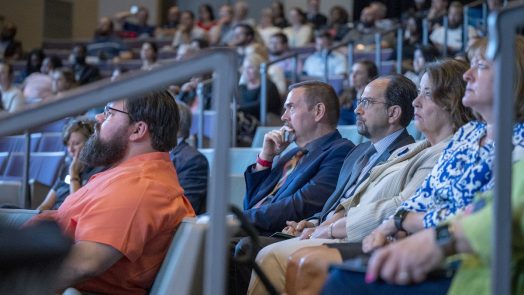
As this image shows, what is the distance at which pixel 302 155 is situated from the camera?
3920mm

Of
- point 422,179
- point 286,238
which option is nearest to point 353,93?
point 286,238

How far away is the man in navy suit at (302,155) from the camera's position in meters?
3.66

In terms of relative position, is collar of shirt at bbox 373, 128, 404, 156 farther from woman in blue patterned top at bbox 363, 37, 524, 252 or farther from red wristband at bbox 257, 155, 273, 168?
woman in blue patterned top at bbox 363, 37, 524, 252

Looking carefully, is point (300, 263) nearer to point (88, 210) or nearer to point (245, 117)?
point (88, 210)

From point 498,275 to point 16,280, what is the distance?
3.28 ft

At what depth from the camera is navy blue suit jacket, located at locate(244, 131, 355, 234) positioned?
3568 mm

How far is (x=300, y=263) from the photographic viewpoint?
2.26 meters

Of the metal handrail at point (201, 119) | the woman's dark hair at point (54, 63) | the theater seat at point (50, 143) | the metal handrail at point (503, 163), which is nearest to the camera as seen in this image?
the metal handrail at point (503, 163)

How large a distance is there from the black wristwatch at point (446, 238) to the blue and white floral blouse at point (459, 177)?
328 mm

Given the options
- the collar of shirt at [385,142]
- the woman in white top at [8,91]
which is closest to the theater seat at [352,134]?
the collar of shirt at [385,142]

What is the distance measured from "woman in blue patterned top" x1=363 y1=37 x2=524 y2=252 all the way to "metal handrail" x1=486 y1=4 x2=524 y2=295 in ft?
1.79

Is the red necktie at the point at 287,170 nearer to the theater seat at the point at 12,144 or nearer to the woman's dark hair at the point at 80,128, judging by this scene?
the woman's dark hair at the point at 80,128

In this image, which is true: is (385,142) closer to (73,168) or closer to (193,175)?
(193,175)

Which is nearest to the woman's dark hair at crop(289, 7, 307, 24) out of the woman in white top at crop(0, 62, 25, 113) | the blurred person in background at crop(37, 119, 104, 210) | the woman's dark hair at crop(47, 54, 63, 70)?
the woman's dark hair at crop(47, 54, 63, 70)
